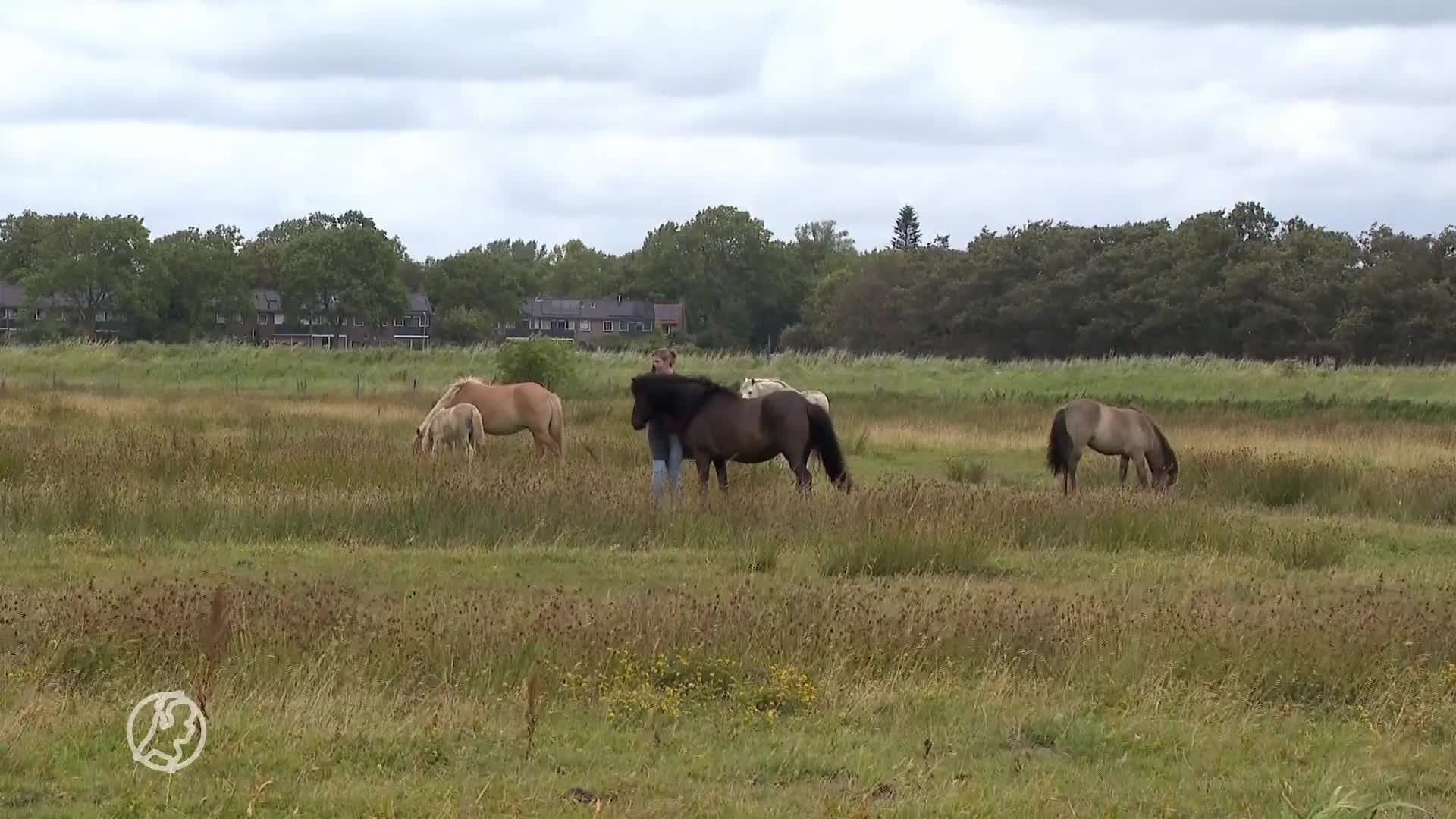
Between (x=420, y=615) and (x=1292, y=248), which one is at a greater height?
(x=1292, y=248)

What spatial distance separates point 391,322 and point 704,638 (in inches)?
3415

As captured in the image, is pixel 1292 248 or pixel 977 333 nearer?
pixel 1292 248

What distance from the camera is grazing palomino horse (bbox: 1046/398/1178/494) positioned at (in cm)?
1767

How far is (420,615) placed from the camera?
325 inches

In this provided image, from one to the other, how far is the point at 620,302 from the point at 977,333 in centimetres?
4113

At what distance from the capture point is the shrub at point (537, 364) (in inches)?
1324

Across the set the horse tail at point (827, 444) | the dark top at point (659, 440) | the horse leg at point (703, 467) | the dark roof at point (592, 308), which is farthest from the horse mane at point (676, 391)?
the dark roof at point (592, 308)

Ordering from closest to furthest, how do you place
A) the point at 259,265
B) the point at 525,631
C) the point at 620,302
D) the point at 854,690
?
the point at 854,690, the point at 525,631, the point at 259,265, the point at 620,302

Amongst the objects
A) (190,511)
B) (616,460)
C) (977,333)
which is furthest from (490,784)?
(977,333)

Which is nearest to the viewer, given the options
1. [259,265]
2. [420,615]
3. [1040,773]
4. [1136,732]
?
[1040,773]

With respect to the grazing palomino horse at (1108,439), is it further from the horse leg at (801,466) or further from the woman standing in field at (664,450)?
the woman standing in field at (664,450)

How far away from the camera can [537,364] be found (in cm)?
3375

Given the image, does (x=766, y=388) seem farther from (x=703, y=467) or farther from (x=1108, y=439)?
(x=703, y=467)

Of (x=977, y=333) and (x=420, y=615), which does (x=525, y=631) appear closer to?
(x=420, y=615)
